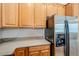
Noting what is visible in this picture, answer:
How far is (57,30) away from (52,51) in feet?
0.71

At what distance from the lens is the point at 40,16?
1.22m

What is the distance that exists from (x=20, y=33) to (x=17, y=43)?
4.0 inches

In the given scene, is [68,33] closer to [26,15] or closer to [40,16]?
[40,16]

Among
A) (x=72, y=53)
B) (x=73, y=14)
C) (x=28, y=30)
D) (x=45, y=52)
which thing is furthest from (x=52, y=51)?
(x=73, y=14)

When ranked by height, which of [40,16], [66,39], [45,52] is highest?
[40,16]

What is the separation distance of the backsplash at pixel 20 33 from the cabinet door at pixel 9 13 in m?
0.06

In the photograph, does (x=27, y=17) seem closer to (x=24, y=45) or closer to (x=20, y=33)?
(x=20, y=33)

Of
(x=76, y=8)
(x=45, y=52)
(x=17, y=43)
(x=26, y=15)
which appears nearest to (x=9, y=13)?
(x=26, y=15)

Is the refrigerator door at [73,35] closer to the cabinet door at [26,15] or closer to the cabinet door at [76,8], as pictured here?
the cabinet door at [76,8]

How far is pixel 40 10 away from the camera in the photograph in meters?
1.23

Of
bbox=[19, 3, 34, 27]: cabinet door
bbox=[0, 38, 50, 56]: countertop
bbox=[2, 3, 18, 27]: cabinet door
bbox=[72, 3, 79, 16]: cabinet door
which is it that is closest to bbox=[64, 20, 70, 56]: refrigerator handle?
bbox=[72, 3, 79, 16]: cabinet door

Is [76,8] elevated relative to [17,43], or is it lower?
elevated

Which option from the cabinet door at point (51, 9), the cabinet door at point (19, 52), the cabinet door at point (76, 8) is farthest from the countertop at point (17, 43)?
the cabinet door at point (76, 8)

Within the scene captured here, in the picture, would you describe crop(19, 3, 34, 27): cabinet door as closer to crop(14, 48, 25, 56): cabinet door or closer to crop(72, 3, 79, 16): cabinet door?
crop(14, 48, 25, 56): cabinet door
